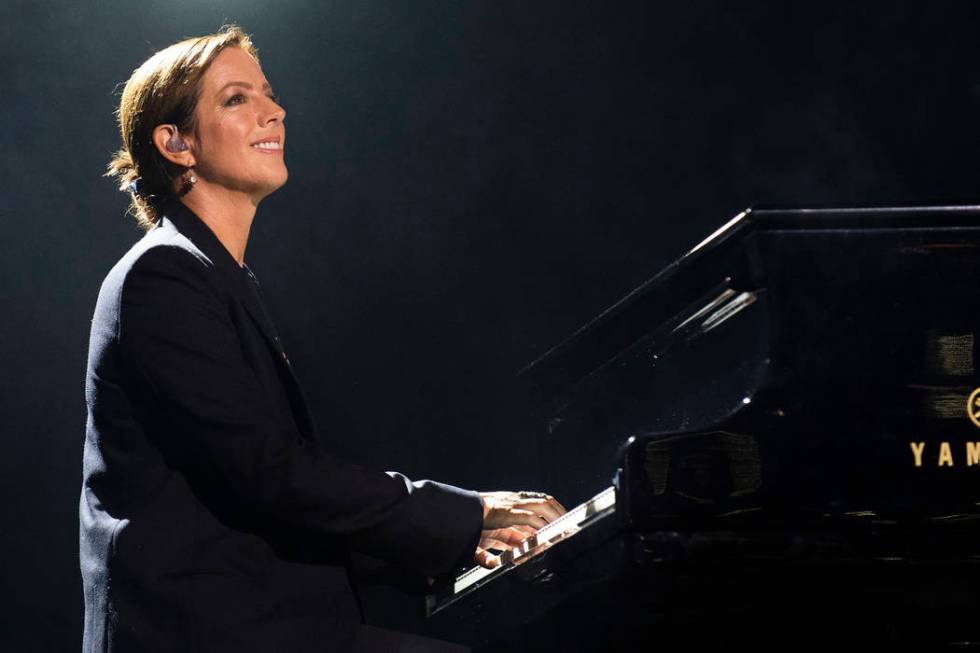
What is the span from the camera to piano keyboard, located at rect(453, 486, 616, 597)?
180cm

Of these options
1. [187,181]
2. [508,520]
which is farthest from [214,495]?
[187,181]

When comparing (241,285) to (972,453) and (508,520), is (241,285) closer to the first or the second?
(508,520)

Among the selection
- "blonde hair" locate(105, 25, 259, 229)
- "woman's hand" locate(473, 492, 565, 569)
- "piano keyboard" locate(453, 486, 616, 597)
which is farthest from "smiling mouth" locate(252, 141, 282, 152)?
"piano keyboard" locate(453, 486, 616, 597)

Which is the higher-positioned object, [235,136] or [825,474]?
[235,136]

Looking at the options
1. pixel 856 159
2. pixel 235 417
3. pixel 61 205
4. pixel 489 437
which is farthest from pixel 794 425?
pixel 61 205

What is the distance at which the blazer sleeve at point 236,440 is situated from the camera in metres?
1.63

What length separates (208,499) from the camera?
1.68 m

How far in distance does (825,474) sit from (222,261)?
102 cm

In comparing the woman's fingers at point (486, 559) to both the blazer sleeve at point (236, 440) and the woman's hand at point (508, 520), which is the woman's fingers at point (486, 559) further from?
the blazer sleeve at point (236, 440)

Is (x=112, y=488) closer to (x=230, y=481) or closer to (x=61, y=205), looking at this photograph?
(x=230, y=481)

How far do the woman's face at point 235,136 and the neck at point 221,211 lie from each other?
2 cm

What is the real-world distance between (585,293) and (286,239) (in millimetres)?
1024

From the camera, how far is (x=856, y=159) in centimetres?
379

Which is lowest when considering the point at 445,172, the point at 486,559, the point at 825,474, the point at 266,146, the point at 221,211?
the point at 486,559
